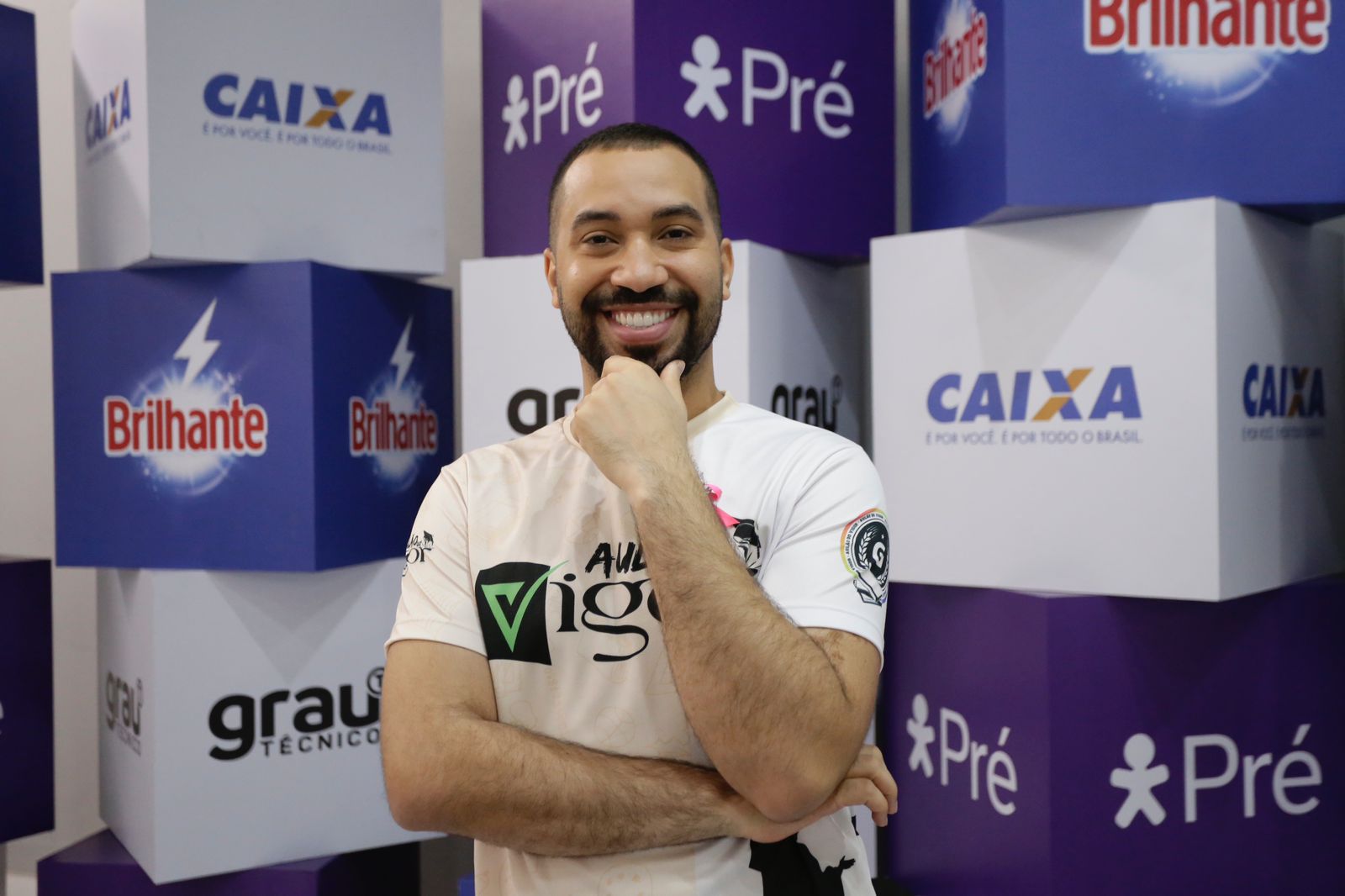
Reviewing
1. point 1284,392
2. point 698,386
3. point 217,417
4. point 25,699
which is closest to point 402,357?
point 217,417

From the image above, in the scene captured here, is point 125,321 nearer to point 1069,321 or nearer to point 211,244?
point 211,244

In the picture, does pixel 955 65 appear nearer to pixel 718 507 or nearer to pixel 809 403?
pixel 809 403

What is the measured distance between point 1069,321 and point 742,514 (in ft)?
3.64

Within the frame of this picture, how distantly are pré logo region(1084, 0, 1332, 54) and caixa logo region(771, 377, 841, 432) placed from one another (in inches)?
32.9

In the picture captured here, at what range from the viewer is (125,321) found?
93.6 inches

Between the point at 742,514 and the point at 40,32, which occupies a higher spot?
the point at 40,32

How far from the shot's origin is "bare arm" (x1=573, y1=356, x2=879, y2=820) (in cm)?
102

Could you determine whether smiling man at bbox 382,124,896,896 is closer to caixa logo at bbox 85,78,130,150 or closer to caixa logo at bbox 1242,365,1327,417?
caixa logo at bbox 1242,365,1327,417

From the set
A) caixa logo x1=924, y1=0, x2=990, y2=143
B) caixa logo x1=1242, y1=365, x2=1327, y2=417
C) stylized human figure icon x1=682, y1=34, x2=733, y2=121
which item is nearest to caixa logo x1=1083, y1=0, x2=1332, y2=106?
caixa logo x1=924, y1=0, x2=990, y2=143

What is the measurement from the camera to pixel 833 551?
1.13m

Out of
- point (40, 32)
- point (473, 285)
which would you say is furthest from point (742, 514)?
point (40, 32)

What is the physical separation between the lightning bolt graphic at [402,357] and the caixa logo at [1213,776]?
5.45 ft

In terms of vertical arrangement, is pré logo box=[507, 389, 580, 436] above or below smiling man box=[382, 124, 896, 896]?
above

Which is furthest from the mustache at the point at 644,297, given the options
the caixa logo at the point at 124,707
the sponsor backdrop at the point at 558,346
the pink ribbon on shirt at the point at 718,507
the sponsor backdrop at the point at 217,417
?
the caixa logo at the point at 124,707
